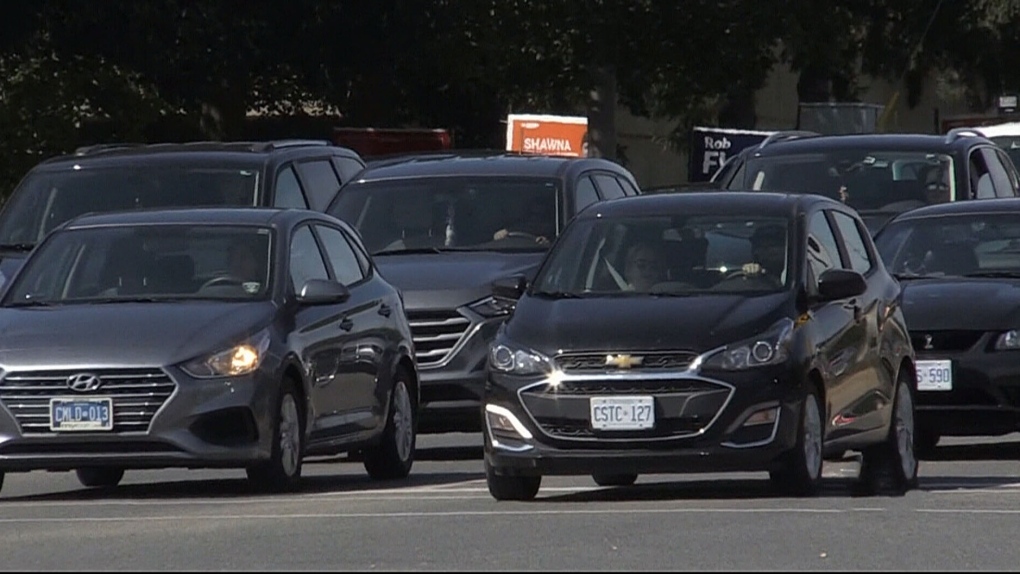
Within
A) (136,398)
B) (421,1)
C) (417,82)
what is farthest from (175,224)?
(417,82)

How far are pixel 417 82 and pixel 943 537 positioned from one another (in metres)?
43.1

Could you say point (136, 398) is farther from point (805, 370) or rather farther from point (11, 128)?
point (11, 128)

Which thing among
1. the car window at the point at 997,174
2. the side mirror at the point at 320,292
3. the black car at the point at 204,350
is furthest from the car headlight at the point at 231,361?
the car window at the point at 997,174

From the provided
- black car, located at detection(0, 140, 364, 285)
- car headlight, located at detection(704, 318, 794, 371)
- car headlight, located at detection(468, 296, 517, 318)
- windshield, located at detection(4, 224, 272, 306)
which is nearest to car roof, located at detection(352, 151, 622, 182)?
black car, located at detection(0, 140, 364, 285)

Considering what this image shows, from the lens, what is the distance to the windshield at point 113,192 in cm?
2025

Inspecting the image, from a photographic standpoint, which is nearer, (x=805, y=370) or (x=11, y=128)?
(x=805, y=370)

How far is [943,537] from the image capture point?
Answer: 1250cm

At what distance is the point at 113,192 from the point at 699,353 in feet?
24.8

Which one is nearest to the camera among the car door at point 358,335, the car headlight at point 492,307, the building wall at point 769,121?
the car door at point 358,335

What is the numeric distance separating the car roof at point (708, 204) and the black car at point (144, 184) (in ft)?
16.2

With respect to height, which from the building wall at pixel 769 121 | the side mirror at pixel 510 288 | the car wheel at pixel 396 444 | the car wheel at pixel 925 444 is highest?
the side mirror at pixel 510 288

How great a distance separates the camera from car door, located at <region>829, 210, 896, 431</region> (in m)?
15.2

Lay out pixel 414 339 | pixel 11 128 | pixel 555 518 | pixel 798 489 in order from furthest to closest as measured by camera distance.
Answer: pixel 11 128, pixel 414 339, pixel 798 489, pixel 555 518

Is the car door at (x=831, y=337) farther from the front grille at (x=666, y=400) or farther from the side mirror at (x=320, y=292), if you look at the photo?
the side mirror at (x=320, y=292)
